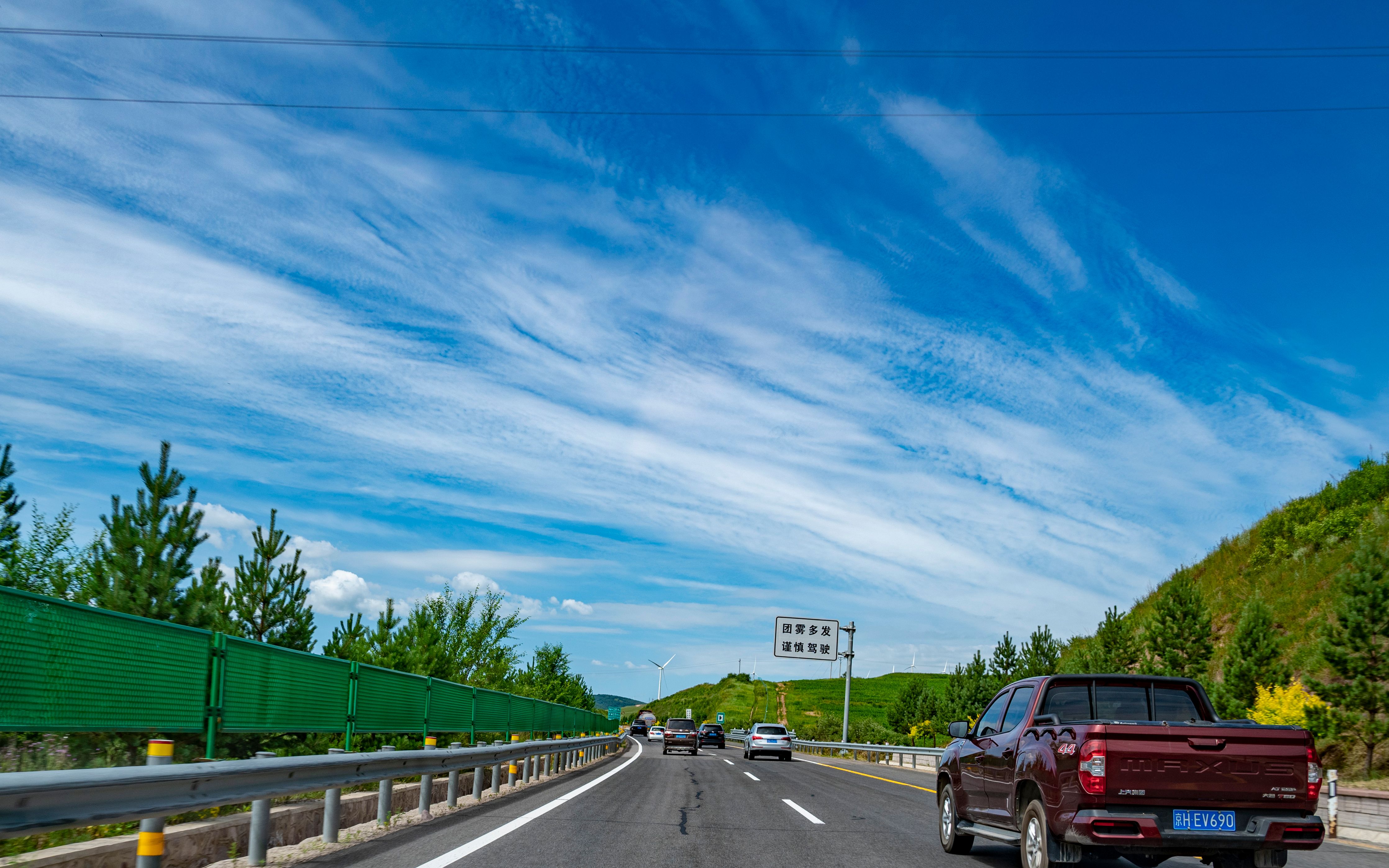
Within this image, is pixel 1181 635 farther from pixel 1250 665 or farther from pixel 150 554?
pixel 150 554

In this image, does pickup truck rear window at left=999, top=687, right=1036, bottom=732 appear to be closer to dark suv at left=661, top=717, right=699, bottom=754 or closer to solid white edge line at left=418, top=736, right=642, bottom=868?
solid white edge line at left=418, top=736, right=642, bottom=868

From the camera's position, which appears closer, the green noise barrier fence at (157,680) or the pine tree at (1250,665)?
the green noise barrier fence at (157,680)

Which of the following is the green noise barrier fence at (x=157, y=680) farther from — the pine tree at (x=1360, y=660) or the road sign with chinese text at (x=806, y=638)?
the road sign with chinese text at (x=806, y=638)

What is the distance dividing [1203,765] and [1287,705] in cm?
3013

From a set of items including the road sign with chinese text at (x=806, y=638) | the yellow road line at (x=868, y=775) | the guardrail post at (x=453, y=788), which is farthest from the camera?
the road sign with chinese text at (x=806, y=638)

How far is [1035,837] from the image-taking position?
7.76m

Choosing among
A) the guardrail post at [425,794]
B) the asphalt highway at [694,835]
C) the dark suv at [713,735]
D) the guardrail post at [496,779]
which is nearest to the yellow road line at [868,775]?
the asphalt highway at [694,835]

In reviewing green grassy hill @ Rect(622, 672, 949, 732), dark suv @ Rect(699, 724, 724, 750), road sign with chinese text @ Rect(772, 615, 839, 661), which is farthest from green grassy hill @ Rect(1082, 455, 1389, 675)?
green grassy hill @ Rect(622, 672, 949, 732)

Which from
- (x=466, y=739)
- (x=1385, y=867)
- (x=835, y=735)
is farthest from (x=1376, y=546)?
(x=835, y=735)

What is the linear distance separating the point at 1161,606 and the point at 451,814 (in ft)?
142

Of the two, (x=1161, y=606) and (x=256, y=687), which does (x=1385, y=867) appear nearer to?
(x=256, y=687)

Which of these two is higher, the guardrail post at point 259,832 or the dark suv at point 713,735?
the guardrail post at point 259,832

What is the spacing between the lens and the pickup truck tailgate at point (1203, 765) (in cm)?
Answer: 700

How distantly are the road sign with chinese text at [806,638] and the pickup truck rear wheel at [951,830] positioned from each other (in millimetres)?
44358
